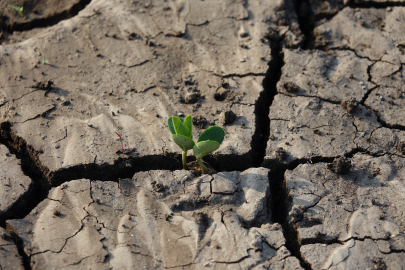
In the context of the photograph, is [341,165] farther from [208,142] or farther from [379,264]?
[208,142]

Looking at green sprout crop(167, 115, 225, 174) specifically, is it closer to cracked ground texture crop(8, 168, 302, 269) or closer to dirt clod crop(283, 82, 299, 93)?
cracked ground texture crop(8, 168, 302, 269)

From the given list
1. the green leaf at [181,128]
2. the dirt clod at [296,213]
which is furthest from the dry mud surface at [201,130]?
the green leaf at [181,128]

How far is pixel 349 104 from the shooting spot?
308 cm

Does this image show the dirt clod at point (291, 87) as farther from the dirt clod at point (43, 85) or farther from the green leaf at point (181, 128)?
the dirt clod at point (43, 85)

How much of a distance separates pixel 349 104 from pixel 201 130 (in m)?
1.20

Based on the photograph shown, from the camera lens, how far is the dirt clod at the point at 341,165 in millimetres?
2684

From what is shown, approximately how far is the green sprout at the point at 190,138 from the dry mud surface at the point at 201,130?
229mm

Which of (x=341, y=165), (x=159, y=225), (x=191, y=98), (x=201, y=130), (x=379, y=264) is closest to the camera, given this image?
(x=379, y=264)

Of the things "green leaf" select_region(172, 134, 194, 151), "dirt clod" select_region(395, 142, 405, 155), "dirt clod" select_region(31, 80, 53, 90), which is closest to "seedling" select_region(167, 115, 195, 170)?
"green leaf" select_region(172, 134, 194, 151)

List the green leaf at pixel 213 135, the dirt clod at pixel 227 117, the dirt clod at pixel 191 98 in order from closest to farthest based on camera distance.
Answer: the green leaf at pixel 213 135
the dirt clod at pixel 227 117
the dirt clod at pixel 191 98

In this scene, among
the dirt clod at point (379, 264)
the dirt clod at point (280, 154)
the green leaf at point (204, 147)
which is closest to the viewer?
the dirt clod at point (379, 264)

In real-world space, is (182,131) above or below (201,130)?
above

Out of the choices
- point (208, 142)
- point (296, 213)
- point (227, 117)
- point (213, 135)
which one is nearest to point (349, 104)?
point (227, 117)

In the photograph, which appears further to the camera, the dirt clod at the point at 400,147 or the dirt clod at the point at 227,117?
the dirt clod at the point at 227,117
